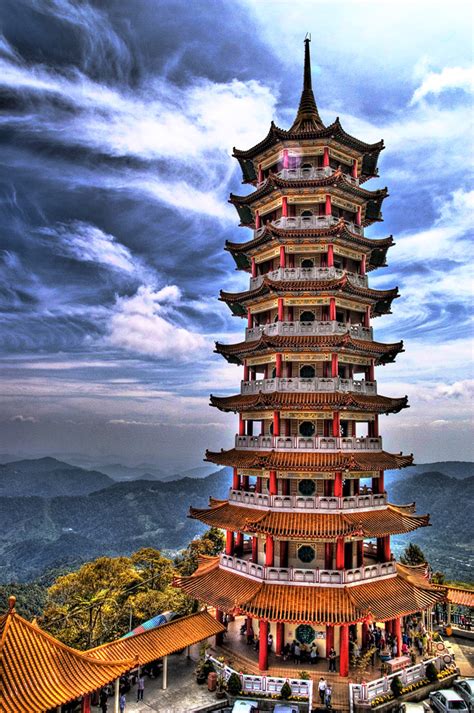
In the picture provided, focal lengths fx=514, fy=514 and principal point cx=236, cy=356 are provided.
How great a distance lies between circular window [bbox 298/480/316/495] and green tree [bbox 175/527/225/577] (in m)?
19.5

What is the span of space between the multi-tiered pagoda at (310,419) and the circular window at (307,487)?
0.05 meters

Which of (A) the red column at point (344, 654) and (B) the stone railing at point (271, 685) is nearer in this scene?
(B) the stone railing at point (271, 685)

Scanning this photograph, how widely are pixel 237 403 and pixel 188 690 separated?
13511 millimetres

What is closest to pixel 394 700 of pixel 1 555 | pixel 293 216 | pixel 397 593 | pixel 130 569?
pixel 397 593

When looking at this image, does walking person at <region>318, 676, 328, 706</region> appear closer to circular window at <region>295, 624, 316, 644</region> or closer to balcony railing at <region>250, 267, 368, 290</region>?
circular window at <region>295, 624, 316, 644</region>

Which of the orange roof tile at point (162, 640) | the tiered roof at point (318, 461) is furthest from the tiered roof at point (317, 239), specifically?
the orange roof tile at point (162, 640)

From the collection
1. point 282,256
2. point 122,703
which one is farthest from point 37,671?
point 282,256

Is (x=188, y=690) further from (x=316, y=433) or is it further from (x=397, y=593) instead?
(x=316, y=433)

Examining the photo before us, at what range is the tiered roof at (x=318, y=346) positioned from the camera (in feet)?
87.7

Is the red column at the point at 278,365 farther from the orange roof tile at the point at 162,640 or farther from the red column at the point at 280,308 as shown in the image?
the orange roof tile at the point at 162,640

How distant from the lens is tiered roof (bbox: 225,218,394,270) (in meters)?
28.4

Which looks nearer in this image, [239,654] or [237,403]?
[239,654]

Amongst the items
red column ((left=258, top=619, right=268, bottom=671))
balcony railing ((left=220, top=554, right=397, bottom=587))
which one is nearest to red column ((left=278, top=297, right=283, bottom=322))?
balcony railing ((left=220, top=554, right=397, bottom=587))

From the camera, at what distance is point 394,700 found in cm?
2184
